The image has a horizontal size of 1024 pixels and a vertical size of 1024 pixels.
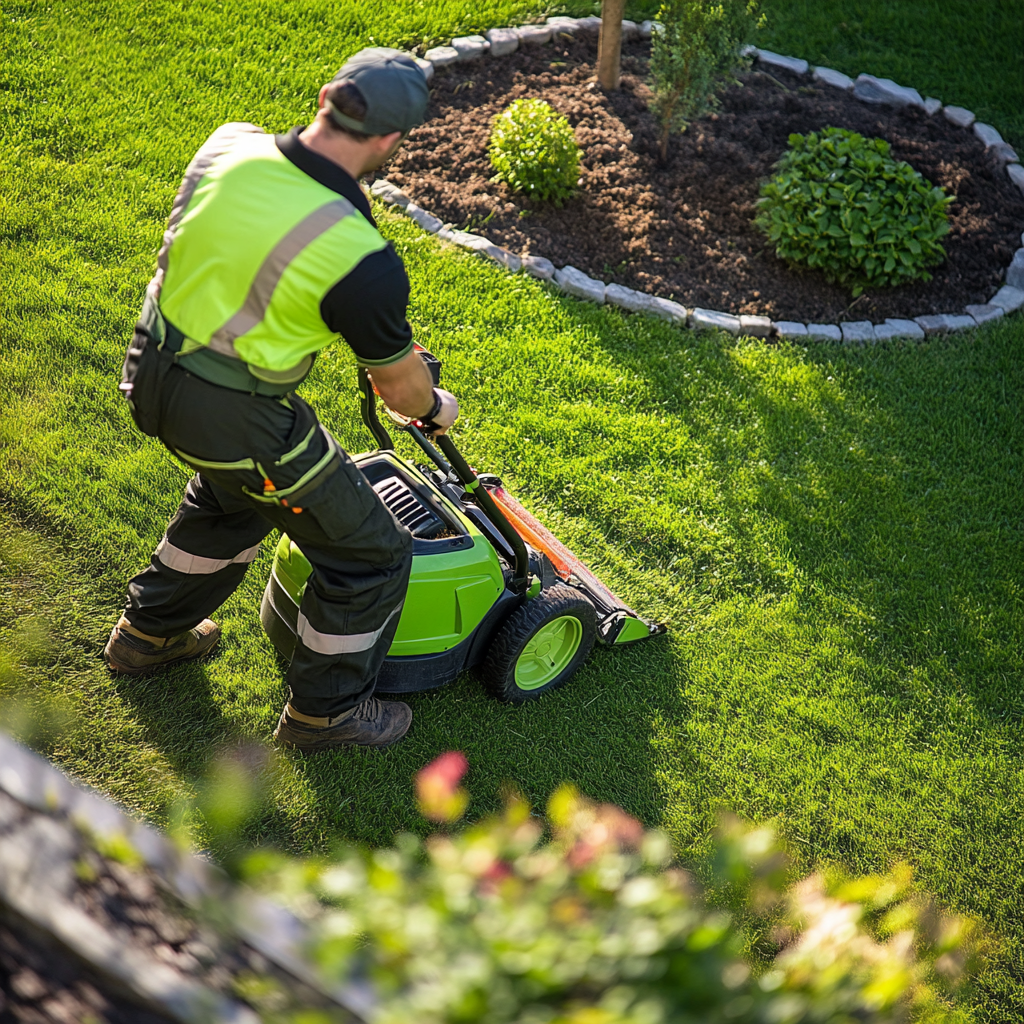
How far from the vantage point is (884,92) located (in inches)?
258

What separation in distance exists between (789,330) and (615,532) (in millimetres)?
1719

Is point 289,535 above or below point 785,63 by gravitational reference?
below

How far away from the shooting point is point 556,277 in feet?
16.3

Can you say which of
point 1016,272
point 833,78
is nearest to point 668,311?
point 1016,272

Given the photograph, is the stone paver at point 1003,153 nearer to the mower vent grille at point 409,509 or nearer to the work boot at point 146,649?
the mower vent grille at point 409,509

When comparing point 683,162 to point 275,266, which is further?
point 683,162

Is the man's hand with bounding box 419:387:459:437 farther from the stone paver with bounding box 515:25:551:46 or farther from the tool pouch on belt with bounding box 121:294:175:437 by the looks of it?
the stone paver with bounding box 515:25:551:46

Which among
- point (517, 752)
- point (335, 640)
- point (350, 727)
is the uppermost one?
point (335, 640)

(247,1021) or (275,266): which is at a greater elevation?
(275,266)

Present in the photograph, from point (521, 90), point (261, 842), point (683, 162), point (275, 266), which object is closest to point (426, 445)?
point (275, 266)

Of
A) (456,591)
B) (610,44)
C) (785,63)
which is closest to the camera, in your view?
(456,591)

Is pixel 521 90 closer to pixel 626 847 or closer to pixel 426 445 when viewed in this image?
pixel 426 445

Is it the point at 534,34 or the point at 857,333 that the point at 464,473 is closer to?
the point at 857,333

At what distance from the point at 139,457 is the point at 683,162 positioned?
3663 mm
